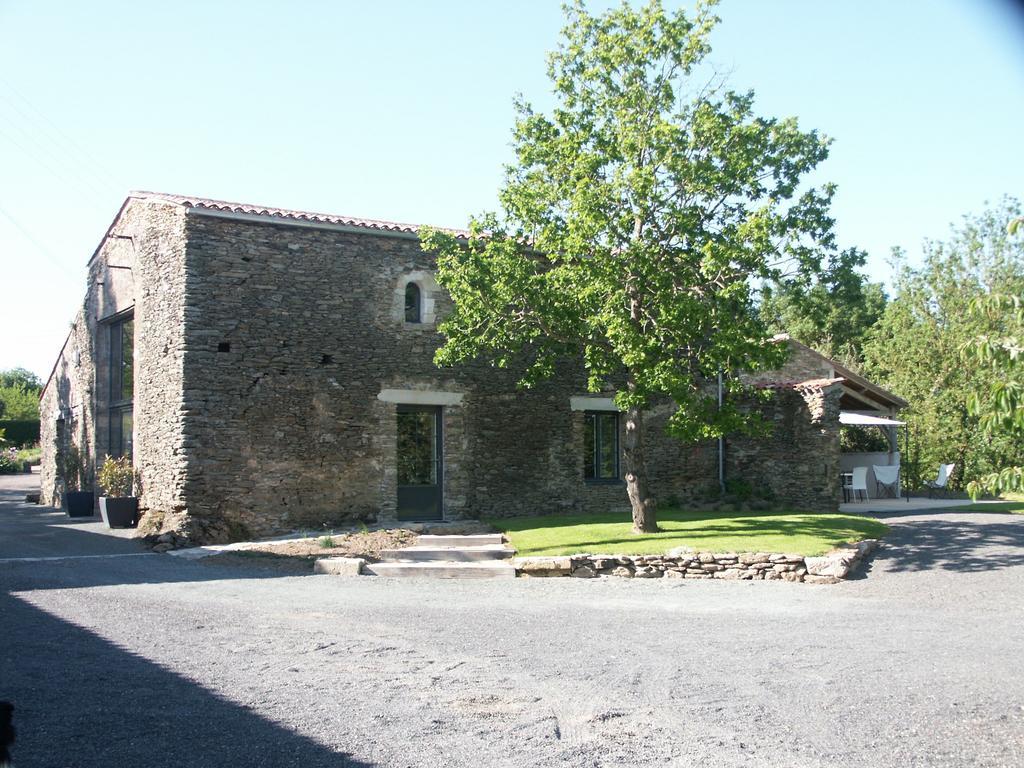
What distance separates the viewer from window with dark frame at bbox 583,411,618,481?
1916 centimetres

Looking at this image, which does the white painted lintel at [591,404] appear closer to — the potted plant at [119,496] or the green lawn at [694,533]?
the green lawn at [694,533]

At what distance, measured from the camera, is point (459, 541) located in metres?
14.7

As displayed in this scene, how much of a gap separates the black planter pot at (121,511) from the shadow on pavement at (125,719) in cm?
1000

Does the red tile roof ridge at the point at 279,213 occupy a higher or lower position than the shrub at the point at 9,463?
higher

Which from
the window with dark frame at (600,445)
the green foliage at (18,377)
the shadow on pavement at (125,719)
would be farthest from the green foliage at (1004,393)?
the green foliage at (18,377)

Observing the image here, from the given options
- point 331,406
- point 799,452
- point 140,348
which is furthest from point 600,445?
point 140,348

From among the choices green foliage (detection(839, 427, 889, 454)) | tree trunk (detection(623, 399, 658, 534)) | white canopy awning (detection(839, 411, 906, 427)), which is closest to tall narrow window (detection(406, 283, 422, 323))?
tree trunk (detection(623, 399, 658, 534))

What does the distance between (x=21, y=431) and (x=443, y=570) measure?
40.4 meters

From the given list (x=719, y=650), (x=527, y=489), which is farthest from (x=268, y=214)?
(x=719, y=650)

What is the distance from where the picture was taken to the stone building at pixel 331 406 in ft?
50.3

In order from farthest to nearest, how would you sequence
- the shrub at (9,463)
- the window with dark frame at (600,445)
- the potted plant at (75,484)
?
the shrub at (9,463) → the potted plant at (75,484) → the window with dark frame at (600,445)

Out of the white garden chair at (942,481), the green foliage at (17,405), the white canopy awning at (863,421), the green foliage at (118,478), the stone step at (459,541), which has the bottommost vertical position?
the stone step at (459,541)

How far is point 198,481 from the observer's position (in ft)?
49.3

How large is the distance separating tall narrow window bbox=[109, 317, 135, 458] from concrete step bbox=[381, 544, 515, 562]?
8041 millimetres
